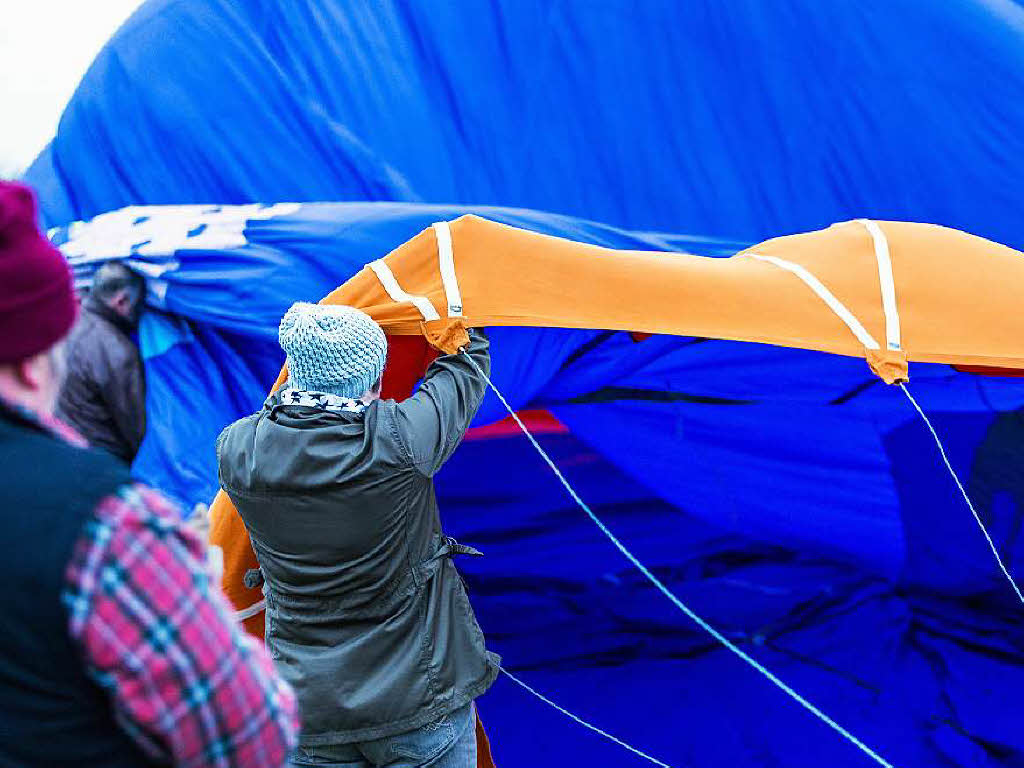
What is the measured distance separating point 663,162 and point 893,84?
2.04 ft

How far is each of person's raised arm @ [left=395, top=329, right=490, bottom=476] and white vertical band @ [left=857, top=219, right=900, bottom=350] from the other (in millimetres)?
666

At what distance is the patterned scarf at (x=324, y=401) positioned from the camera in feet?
4.74

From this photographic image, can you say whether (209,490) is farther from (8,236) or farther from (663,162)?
(8,236)

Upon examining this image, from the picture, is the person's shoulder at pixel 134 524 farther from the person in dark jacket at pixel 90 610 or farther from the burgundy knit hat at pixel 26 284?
the burgundy knit hat at pixel 26 284

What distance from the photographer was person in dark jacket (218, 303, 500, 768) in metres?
1.43

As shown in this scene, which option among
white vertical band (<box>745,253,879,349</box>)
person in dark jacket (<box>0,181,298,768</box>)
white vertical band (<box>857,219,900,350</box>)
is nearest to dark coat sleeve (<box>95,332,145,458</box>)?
white vertical band (<box>745,253,879,349</box>)

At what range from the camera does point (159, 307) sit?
2.56 m

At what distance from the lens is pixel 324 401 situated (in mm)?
1449

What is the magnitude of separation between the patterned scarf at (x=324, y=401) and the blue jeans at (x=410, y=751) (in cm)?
44

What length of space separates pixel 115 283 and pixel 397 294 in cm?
107

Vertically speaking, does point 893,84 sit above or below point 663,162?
above

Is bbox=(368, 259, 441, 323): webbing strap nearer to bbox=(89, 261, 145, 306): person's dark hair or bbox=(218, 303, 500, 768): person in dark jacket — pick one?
bbox=(218, 303, 500, 768): person in dark jacket

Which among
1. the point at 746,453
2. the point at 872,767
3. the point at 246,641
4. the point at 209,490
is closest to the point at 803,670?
the point at 872,767

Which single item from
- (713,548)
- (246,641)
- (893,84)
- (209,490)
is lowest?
(209,490)
